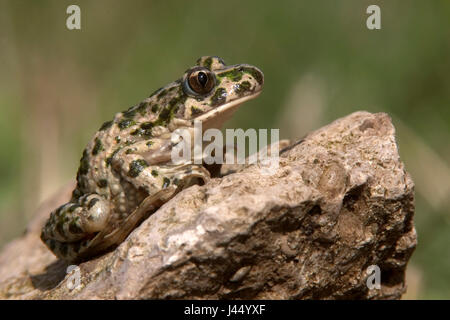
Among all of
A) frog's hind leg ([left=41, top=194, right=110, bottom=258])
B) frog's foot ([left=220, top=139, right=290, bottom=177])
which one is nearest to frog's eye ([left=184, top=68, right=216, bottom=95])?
frog's foot ([left=220, top=139, right=290, bottom=177])

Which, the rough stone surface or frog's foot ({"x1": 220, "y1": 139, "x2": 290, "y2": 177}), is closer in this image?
the rough stone surface

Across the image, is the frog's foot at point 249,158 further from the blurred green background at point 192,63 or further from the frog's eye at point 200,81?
the blurred green background at point 192,63

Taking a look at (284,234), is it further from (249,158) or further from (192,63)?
(192,63)

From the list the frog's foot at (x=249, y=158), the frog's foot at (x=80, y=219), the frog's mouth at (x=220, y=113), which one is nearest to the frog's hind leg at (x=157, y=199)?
the frog's foot at (x=80, y=219)

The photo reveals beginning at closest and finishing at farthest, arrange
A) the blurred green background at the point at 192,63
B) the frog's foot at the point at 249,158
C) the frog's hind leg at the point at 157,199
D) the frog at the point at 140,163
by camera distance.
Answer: the frog's hind leg at the point at 157,199 → the frog at the point at 140,163 → the frog's foot at the point at 249,158 → the blurred green background at the point at 192,63

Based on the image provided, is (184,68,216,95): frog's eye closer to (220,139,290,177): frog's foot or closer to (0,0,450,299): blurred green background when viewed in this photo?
(220,139,290,177): frog's foot

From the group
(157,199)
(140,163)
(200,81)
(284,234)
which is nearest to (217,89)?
(200,81)
